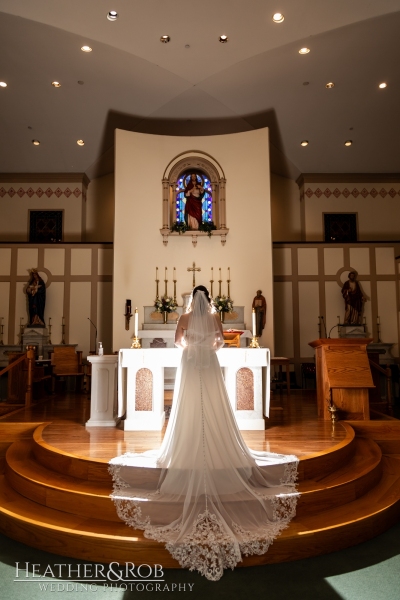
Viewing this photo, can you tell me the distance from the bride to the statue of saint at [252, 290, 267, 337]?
610cm

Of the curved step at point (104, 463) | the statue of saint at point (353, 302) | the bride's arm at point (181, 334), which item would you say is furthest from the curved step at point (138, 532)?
the statue of saint at point (353, 302)

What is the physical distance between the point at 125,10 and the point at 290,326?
25.9 ft

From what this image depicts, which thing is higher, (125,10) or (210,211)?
(125,10)

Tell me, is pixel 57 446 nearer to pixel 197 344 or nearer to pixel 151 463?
pixel 151 463

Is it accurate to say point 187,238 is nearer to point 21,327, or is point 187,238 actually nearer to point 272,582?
point 21,327

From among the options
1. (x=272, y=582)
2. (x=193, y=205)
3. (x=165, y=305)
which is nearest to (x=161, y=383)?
(x=272, y=582)

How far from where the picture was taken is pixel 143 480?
168 inches

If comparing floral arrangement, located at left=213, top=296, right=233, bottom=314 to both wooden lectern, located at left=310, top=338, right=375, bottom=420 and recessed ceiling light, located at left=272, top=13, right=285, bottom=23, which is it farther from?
recessed ceiling light, located at left=272, top=13, right=285, bottom=23

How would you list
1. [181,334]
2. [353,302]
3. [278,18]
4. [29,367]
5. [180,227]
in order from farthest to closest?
1. [353,302]
2. [180,227]
3. [278,18]
4. [29,367]
5. [181,334]

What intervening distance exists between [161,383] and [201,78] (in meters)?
7.07

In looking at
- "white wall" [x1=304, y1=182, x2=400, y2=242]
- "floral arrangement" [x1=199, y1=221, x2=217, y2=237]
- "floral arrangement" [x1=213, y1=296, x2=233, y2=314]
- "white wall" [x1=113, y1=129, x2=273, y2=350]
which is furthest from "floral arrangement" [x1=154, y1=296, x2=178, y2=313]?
"white wall" [x1=304, y1=182, x2=400, y2=242]

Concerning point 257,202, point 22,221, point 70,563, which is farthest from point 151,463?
point 22,221

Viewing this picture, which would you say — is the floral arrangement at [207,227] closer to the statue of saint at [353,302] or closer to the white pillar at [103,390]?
the statue of saint at [353,302]

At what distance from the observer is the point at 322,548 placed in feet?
12.1
